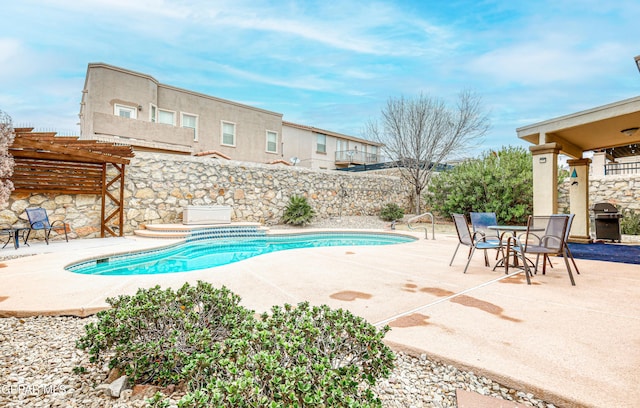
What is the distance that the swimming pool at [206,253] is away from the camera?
5.58m

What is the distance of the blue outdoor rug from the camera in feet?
17.5

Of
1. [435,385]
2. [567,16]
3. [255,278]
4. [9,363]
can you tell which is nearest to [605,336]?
[435,385]

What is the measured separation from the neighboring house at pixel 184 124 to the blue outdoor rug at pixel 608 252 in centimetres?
1168

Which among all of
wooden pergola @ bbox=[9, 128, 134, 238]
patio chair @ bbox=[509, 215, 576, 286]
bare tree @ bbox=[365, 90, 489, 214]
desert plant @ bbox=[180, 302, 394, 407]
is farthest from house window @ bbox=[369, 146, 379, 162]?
desert plant @ bbox=[180, 302, 394, 407]

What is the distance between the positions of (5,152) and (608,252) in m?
11.9

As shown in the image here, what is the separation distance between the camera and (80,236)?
7.98 meters

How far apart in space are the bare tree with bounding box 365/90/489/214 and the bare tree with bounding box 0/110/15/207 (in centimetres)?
1281

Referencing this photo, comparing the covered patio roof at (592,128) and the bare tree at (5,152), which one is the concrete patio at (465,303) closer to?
the bare tree at (5,152)

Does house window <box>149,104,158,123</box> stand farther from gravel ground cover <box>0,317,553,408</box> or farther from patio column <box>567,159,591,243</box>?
patio column <box>567,159,591,243</box>

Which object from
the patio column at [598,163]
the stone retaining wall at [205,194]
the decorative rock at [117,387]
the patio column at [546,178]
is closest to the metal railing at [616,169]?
the patio column at [598,163]

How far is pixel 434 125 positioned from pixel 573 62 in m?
5.01

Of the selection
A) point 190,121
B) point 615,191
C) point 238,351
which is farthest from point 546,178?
point 190,121

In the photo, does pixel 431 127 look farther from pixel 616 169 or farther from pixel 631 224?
pixel 616 169

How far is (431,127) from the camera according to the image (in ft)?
45.1
